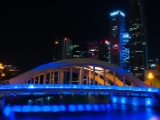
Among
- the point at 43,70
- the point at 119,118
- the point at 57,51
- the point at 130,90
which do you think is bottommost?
the point at 119,118

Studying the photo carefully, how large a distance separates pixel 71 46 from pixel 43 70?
75823 mm

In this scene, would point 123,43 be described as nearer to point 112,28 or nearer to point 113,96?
point 112,28

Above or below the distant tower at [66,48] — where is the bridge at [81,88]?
below

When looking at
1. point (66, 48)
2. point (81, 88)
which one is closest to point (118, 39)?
point (66, 48)

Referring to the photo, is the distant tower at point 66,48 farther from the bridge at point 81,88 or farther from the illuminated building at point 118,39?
the bridge at point 81,88

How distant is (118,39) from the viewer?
112 m

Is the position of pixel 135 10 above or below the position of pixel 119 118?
Result: above

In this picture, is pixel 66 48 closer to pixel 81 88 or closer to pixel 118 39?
pixel 118 39

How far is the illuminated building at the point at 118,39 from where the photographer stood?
359 feet

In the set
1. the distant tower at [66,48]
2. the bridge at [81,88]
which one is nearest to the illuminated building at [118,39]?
the distant tower at [66,48]

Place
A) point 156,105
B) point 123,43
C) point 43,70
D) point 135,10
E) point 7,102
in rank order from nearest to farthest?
point 156,105 → point 7,102 → point 43,70 → point 123,43 → point 135,10

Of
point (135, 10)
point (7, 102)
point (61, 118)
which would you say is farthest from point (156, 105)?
point (135, 10)

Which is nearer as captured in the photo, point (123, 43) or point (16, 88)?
point (16, 88)

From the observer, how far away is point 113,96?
48.0 metres
